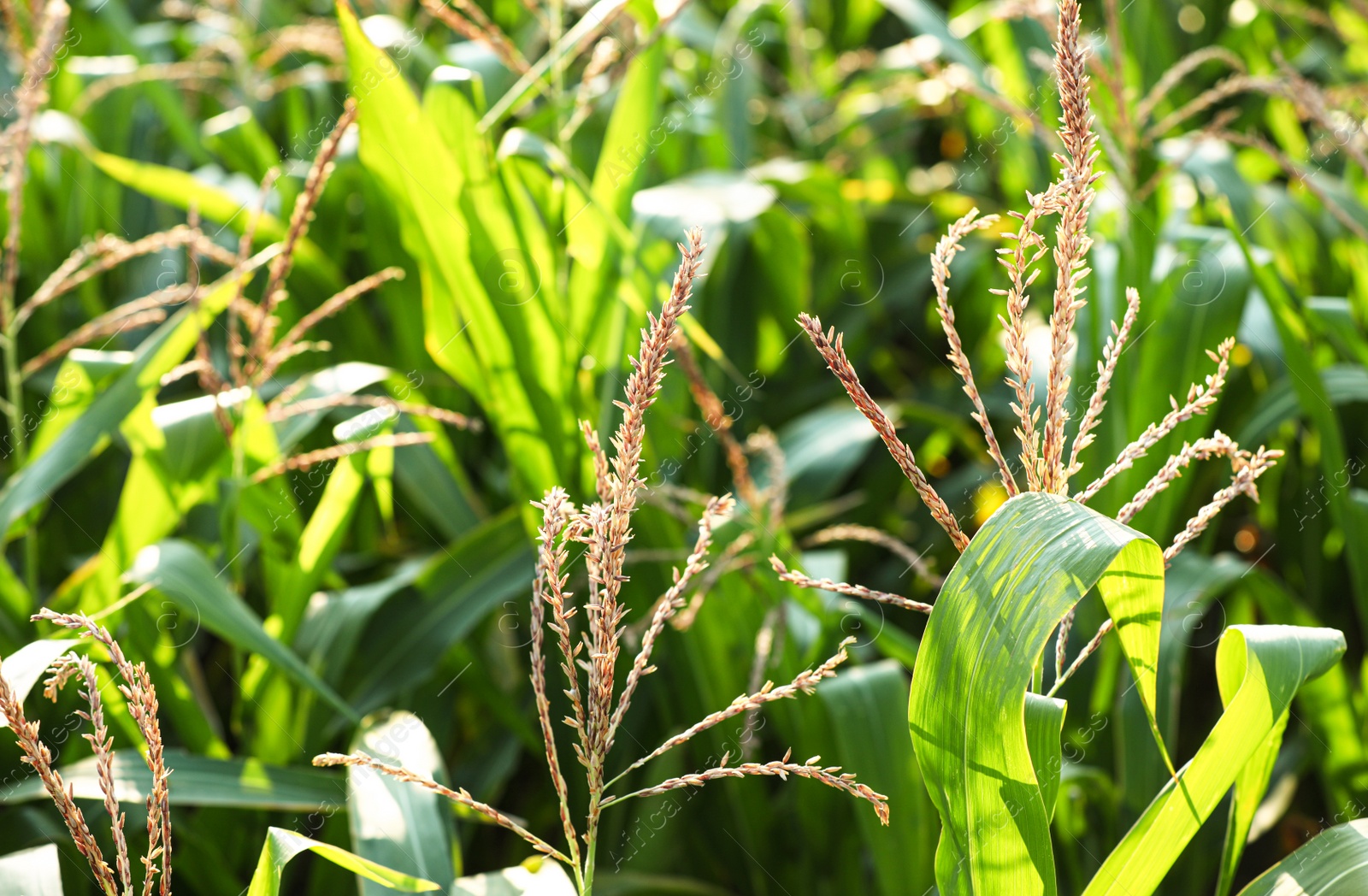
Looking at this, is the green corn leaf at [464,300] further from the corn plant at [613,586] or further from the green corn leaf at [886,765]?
the corn plant at [613,586]

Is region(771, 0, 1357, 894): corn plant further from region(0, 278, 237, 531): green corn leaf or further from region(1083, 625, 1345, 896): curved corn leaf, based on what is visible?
region(0, 278, 237, 531): green corn leaf

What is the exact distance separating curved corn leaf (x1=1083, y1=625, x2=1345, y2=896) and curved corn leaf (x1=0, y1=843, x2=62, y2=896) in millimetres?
683

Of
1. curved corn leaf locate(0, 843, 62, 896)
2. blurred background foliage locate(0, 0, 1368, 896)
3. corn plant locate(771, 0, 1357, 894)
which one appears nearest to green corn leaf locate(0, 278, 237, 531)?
blurred background foliage locate(0, 0, 1368, 896)

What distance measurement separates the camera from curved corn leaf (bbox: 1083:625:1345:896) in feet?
1.77

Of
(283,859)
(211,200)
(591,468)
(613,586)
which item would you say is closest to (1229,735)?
(613,586)

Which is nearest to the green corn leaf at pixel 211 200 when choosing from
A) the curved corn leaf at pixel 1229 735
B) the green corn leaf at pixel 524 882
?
the green corn leaf at pixel 524 882

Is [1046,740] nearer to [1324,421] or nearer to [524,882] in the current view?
[524,882]

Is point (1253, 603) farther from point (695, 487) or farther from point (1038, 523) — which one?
point (1038, 523)

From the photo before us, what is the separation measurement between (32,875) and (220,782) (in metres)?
0.20

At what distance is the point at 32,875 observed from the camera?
70 centimetres

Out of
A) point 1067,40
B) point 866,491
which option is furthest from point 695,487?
point 1067,40

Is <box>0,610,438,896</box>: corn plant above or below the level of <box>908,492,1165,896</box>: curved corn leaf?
above

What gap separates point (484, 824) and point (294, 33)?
143 cm

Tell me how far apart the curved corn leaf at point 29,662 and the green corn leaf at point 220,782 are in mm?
147
